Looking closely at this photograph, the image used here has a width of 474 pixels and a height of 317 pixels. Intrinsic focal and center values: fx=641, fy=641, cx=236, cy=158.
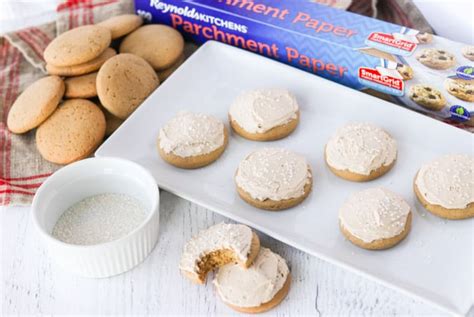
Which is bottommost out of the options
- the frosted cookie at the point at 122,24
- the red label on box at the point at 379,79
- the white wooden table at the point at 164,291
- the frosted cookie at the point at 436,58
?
the white wooden table at the point at 164,291

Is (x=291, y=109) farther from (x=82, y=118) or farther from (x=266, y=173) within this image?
(x=82, y=118)

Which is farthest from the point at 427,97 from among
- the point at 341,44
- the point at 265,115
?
the point at 265,115

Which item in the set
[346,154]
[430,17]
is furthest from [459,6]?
[346,154]

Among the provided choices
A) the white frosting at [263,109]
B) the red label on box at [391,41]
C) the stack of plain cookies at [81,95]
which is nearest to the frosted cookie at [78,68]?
the stack of plain cookies at [81,95]

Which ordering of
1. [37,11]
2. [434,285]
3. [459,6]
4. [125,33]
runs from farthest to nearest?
1. [37,11]
2. [125,33]
3. [459,6]
4. [434,285]

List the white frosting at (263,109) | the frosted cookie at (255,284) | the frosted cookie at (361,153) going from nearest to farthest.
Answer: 1. the frosted cookie at (255,284)
2. the frosted cookie at (361,153)
3. the white frosting at (263,109)

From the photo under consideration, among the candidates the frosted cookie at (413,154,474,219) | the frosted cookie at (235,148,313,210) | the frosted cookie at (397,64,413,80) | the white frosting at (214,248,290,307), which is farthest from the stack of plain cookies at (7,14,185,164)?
the frosted cookie at (413,154,474,219)

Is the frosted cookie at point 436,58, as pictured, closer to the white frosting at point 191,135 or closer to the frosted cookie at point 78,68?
the white frosting at point 191,135

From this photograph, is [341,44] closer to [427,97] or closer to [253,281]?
[427,97]
